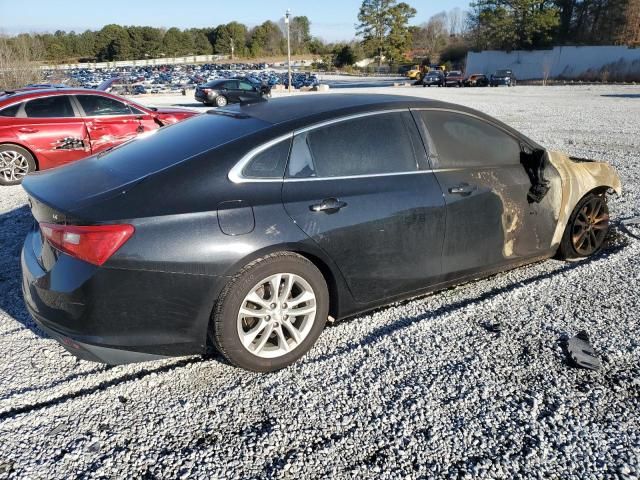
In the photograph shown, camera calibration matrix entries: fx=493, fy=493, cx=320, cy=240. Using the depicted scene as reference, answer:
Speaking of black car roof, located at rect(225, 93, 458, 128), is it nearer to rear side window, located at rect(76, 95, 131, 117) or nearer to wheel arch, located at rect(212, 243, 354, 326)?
wheel arch, located at rect(212, 243, 354, 326)

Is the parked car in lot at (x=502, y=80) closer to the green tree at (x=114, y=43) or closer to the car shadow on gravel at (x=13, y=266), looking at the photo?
the car shadow on gravel at (x=13, y=266)

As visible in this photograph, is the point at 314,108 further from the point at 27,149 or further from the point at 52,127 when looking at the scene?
the point at 27,149

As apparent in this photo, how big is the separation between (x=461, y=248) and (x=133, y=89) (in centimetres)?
3672

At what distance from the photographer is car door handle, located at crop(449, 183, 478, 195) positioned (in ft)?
11.4

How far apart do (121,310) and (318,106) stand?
1.84m

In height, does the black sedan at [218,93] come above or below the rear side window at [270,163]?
below

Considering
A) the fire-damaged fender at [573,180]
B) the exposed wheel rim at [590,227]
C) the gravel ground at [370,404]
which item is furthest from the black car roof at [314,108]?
the gravel ground at [370,404]

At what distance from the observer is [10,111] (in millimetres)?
7762

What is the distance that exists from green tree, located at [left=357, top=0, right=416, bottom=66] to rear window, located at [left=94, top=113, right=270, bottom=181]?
98.6 meters

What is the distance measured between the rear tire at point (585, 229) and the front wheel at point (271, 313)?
258 centimetres

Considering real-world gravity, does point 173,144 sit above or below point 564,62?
below

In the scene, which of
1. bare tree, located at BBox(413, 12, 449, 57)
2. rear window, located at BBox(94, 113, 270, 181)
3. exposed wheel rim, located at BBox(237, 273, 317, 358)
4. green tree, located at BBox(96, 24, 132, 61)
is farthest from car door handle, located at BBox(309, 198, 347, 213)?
green tree, located at BBox(96, 24, 132, 61)

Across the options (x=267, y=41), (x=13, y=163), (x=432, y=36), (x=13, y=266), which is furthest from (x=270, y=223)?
(x=267, y=41)

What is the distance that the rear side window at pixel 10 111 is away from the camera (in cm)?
769
